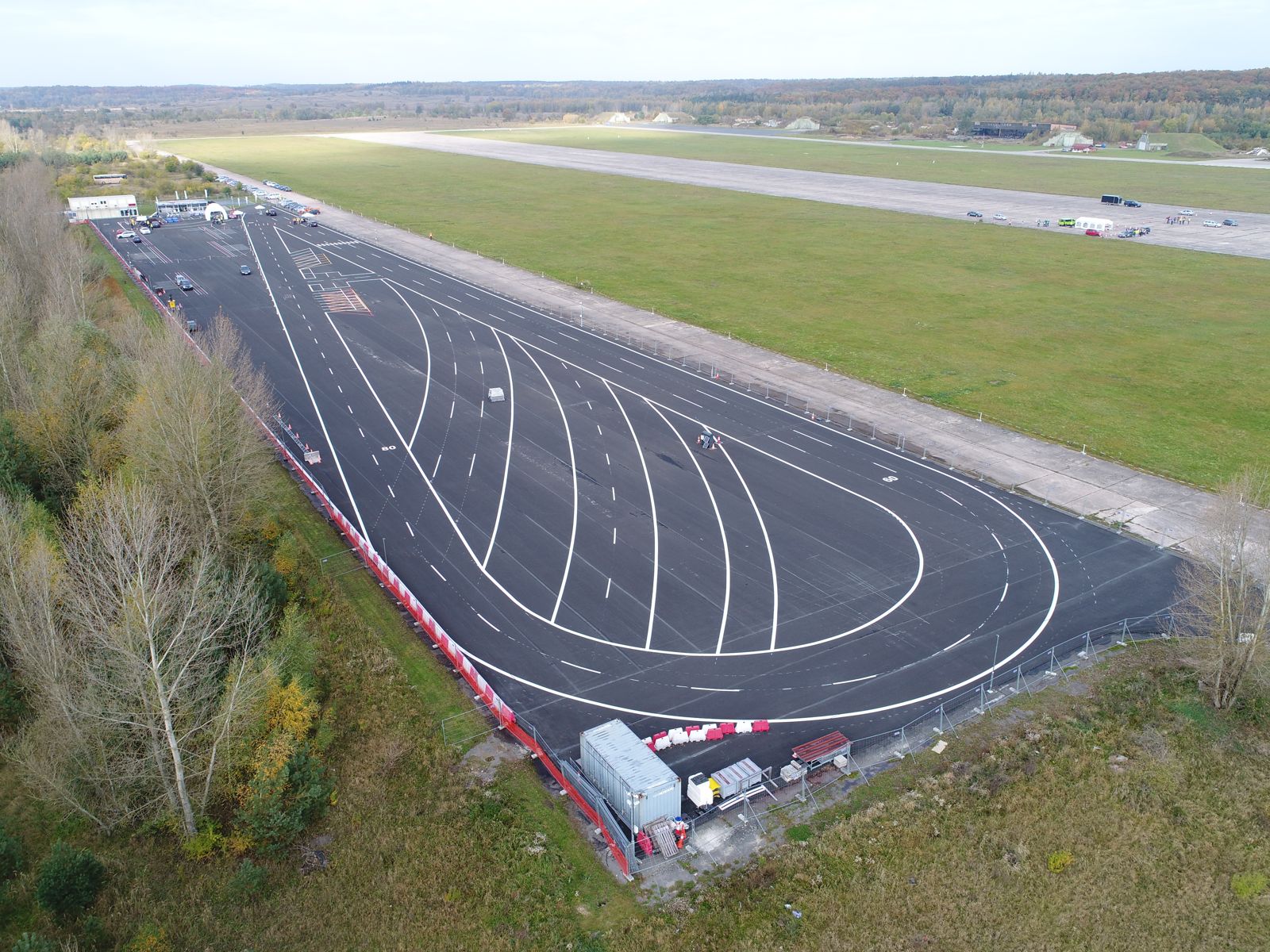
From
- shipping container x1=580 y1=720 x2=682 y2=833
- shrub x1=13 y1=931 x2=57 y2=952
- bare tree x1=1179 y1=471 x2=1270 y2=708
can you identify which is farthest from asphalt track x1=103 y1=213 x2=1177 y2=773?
shrub x1=13 y1=931 x2=57 y2=952

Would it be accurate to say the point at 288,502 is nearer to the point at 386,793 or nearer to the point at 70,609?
the point at 70,609

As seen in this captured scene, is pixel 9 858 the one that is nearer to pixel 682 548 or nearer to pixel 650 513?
pixel 682 548

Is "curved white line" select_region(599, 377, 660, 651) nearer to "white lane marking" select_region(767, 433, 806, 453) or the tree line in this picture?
"white lane marking" select_region(767, 433, 806, 453)

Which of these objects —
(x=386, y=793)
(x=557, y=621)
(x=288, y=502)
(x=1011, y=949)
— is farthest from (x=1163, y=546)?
(x=288, y=502)

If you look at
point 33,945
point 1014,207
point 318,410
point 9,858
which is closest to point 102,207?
point 318,410

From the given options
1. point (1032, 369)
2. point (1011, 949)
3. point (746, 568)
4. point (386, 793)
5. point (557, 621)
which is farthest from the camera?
point (1032, 369)

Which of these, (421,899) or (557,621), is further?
(557,621)
